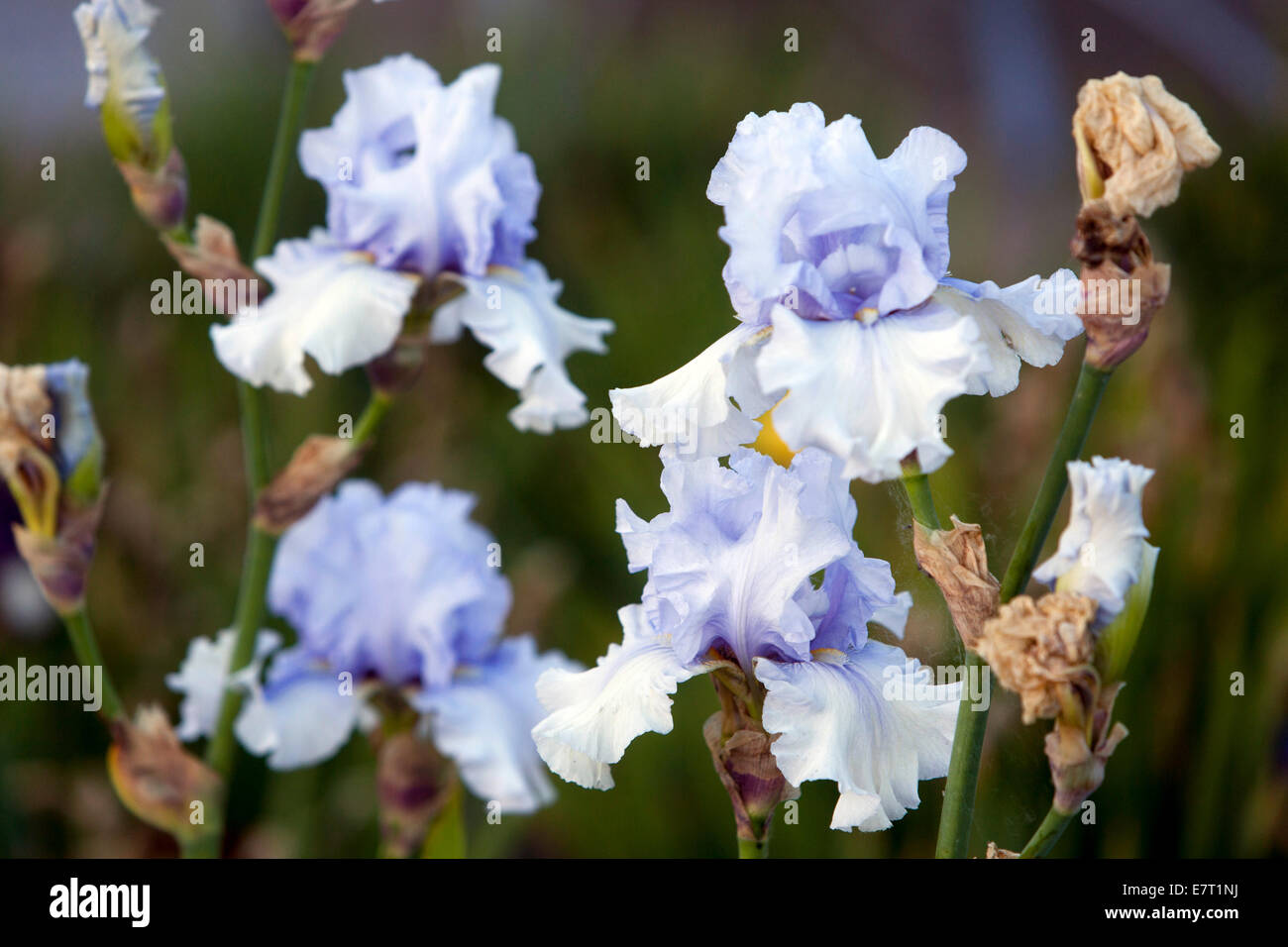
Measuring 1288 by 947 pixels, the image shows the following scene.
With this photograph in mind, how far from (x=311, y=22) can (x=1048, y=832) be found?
2.86 ft

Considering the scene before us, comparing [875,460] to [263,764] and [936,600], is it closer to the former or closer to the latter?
[936,600]

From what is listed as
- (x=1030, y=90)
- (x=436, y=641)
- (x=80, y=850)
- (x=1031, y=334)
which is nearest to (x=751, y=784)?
(x=1031, y=334)

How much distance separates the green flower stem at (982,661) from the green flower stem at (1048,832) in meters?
0.04

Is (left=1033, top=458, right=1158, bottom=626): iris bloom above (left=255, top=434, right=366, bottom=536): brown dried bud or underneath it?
underneath

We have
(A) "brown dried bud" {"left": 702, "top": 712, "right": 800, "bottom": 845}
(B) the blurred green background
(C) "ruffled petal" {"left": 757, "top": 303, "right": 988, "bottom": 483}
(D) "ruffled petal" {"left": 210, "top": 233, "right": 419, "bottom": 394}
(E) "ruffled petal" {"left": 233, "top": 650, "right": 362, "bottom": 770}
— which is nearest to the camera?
(C) "ruffled petal" {"left": 757, "top": 303, "right": 988, "bottom": 483}

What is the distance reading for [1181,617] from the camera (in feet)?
4.96

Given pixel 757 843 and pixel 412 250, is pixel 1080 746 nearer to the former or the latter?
pixel 757 843

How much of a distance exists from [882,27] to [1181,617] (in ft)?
7.82

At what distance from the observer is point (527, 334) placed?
991 millimetres

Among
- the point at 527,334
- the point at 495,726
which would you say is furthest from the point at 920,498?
the point at 495,726

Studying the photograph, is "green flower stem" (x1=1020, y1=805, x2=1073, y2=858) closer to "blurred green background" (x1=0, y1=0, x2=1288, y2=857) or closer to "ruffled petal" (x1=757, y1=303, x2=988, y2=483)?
"blurred green background" (x1=0, y1=0, x2=1288, y2=857)

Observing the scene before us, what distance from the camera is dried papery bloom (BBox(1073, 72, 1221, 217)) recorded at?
2.02ft

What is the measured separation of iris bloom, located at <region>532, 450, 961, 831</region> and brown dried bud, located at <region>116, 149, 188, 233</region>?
0.59m

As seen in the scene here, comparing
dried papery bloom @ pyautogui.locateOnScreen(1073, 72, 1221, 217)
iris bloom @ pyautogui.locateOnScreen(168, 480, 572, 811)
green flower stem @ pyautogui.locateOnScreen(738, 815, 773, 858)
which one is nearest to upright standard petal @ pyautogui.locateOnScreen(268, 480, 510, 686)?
iris bloom @ pyautogui.locateOnScreen(168, 480, 572, 811)
